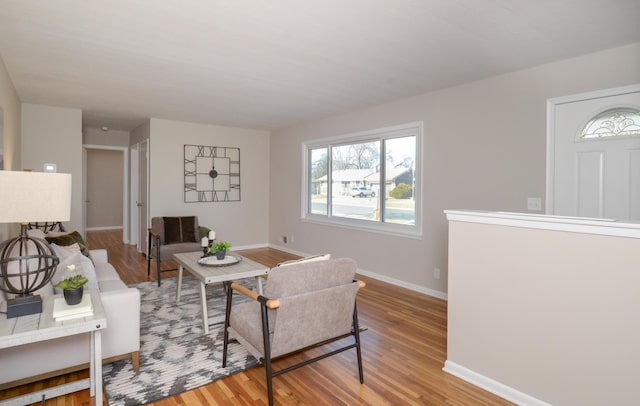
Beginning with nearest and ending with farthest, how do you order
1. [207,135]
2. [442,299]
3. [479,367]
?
1. [479,367]
2. [442,299]
3. [207,135]

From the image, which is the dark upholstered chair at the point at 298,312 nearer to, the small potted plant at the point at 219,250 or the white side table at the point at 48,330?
the white side table at the point at 48,330

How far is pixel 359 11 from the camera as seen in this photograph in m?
2.28


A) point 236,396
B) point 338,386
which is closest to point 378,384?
point 338,386

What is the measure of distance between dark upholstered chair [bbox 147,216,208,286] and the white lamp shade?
3.12m

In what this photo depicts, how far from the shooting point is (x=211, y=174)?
6.56 m

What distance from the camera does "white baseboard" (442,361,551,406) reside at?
→ 2057 mm

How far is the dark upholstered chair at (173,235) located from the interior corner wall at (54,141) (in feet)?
4.22

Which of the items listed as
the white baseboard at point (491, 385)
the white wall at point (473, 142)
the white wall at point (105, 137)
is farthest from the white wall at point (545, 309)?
the white wall at point (105, 137)

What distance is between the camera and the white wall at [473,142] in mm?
3059

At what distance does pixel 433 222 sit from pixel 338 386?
8.05 ft

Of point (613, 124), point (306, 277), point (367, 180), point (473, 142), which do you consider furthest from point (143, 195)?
point (613, 124)

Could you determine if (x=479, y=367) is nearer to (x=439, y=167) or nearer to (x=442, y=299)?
(x=442, y=299)

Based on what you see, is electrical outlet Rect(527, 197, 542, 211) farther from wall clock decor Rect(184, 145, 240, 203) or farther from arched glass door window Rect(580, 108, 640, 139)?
wall clock decor Rect(184, 145, 240, 203)

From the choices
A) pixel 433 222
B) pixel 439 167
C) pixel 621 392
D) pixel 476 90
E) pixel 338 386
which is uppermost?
pixel 476 90
